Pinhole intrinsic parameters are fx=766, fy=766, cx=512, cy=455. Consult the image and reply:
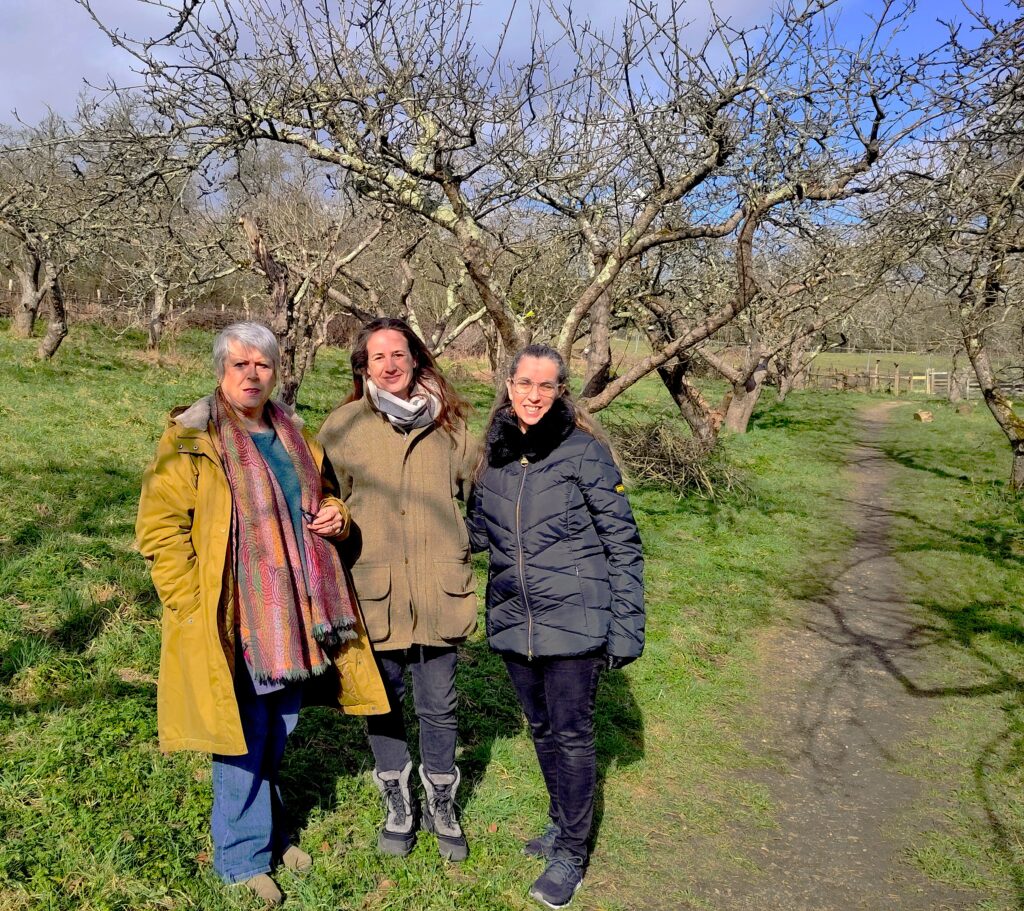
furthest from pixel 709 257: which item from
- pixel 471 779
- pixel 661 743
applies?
pixel 471 779

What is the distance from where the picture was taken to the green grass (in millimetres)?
3453

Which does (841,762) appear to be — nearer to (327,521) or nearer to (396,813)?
(396,813)

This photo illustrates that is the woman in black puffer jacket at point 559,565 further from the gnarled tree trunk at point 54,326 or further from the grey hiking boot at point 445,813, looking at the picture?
the gnarled tree trunk at point 54,326

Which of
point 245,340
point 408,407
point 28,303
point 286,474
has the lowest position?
point 286,474

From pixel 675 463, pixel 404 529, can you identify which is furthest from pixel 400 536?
pixel 675 463

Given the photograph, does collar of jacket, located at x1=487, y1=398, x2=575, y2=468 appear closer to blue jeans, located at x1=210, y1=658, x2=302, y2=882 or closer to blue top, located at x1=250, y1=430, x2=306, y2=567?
blue top, located at x1=250, y1=430, x2=306, y2=567

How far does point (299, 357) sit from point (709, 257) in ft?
32.6

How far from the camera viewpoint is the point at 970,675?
5484mm

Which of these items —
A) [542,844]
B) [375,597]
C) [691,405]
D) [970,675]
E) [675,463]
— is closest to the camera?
[375,597]

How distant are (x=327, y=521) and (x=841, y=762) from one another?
332 cm

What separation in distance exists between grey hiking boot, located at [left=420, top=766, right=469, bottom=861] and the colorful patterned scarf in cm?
78

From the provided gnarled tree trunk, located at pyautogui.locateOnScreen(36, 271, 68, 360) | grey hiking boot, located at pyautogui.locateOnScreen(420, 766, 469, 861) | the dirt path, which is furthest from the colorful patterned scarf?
gnarled tree trunk, located at pyautogui.locateOnScreen(36, 271, 68, 360)

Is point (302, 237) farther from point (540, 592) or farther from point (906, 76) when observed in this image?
point (540, 592)

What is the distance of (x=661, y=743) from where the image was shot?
170 inches
